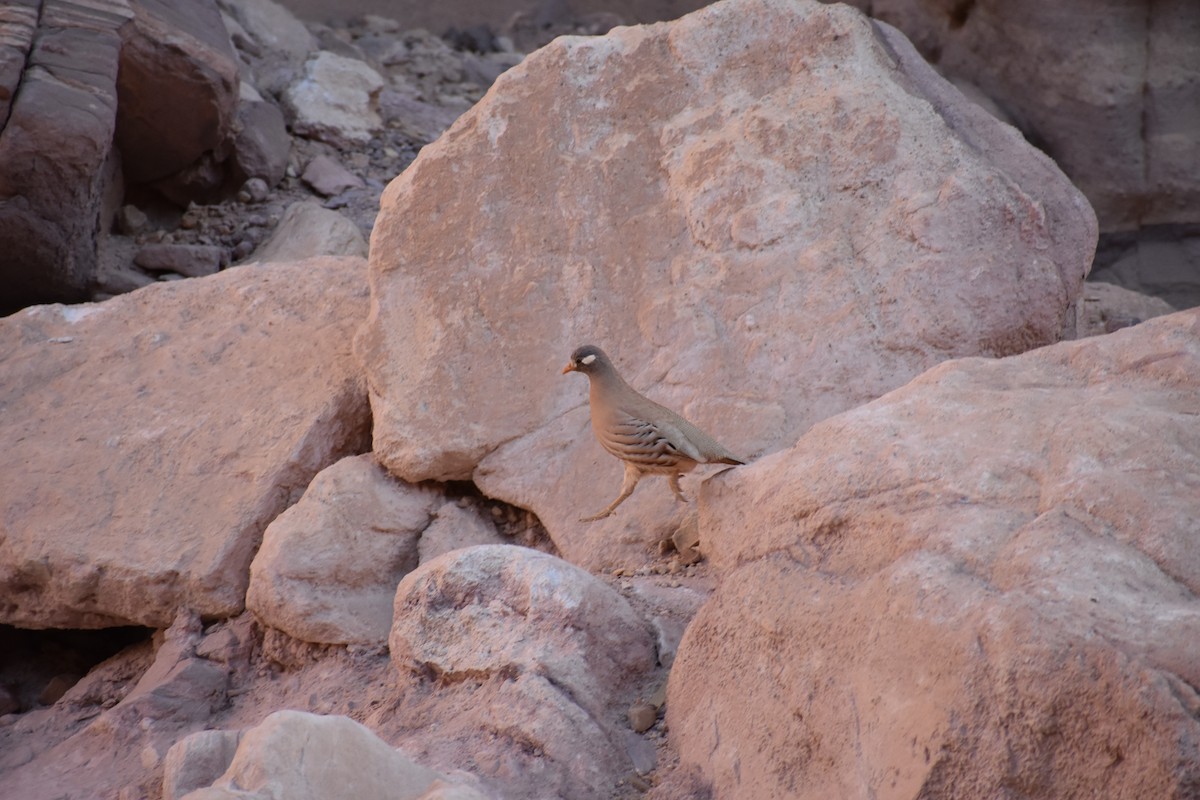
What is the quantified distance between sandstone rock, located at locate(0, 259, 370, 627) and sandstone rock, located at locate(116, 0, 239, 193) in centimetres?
201

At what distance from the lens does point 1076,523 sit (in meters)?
2.56

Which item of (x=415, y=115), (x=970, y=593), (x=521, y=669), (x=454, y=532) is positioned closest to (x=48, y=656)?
(x=454, y=532)

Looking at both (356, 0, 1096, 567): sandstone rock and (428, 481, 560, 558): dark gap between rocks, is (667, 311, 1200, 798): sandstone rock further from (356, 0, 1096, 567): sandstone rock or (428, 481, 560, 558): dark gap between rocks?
(428, 481, 560, 558): dark gap between rocks

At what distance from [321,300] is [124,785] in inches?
88.7

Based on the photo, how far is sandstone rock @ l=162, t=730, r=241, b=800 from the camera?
2879mm

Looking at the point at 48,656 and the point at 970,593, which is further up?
the point at 970,593

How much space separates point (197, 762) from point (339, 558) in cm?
123

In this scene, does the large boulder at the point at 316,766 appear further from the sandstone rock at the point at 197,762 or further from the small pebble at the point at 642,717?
the small pebble at the point at 642,717

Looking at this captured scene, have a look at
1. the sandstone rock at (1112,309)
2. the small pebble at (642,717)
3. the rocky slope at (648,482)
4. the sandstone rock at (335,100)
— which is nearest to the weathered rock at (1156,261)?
the sandstone rock at (1112,309)

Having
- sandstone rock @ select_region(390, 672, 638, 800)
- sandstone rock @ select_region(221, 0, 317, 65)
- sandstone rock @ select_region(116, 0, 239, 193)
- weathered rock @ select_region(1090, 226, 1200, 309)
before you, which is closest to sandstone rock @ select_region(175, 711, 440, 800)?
sandstone rock @ select_region(390, 672, 638, 800)

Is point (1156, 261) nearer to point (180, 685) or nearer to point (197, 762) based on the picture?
point (180, 685)

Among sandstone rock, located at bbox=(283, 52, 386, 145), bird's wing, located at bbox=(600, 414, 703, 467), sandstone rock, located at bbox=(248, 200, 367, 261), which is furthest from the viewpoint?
sandstone rock, located at bbox=(283, 52, 386, 145)

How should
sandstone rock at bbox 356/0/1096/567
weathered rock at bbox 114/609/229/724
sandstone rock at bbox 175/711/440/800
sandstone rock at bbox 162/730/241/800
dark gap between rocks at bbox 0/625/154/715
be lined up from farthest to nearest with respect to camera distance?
dark gap between rocks at bbox 0/625/154/715, sandstone rock at bbox 356/0/1096/567, weathered rock at bbox 114/609/229/724, sandstone rock at bbox 162/730/241/800, sandstone rock at bbox 175/711/440/800

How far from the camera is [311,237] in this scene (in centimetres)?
705
